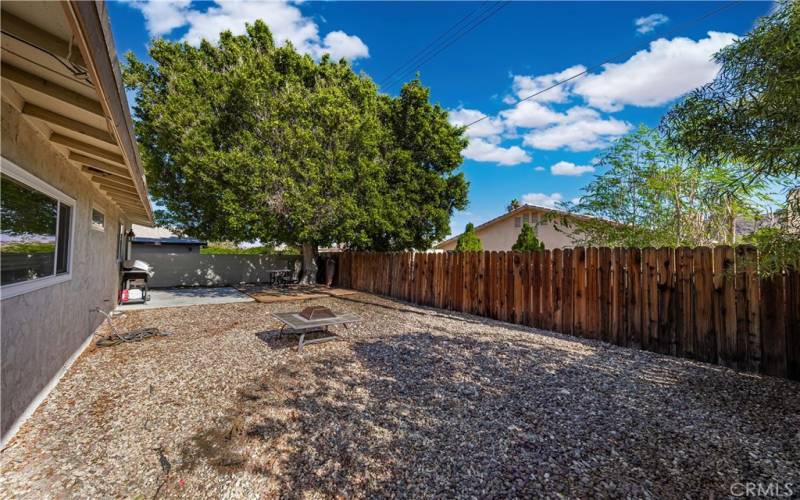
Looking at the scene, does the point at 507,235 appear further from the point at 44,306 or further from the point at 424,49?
the point at 44,306

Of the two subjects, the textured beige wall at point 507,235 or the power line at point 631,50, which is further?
the textured beige wall at point 507,235

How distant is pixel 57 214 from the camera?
3826mm

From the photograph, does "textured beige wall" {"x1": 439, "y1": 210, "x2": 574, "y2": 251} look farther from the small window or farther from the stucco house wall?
the small window

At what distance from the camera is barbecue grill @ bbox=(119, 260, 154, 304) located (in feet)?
31.9

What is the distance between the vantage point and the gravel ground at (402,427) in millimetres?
2240

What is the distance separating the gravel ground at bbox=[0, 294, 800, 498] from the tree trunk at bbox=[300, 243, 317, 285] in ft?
31.8

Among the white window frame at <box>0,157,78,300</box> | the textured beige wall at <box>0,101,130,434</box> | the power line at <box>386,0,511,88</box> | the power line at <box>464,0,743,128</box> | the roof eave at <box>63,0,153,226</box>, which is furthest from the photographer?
the power line at <box>386,0,511,88</box>

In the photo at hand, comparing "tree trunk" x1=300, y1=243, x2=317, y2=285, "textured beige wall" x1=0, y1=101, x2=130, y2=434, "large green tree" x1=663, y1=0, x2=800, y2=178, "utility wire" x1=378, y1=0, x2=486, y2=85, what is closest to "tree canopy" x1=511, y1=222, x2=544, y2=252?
"utility wire" x1=378, y1=0, x2=486, y2=85

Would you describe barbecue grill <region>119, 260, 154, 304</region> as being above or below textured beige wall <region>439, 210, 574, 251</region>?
below

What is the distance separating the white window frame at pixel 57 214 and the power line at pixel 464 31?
36.4ft

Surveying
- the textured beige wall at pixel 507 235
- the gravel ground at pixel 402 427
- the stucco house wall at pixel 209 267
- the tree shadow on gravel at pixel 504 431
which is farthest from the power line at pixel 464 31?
the stucco house wall at pixel 209 267

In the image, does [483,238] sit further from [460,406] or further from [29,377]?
[29,377]

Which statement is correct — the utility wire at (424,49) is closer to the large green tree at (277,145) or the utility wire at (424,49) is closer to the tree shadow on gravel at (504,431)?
the large green tree at (277,145)

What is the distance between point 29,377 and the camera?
3.09m
